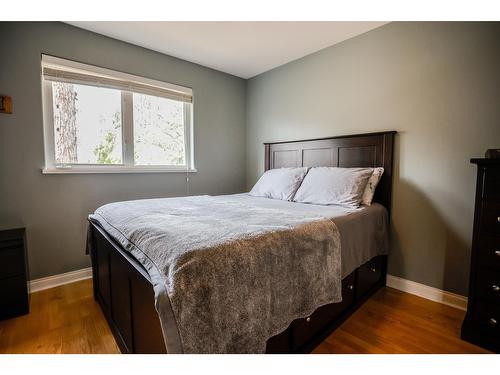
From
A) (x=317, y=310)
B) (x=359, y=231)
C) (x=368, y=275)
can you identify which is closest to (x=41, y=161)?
(x=317, y=310)

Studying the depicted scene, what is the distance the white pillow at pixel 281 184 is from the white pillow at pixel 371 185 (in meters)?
0.61

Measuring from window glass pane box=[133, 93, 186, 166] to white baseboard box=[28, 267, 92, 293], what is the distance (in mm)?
1202

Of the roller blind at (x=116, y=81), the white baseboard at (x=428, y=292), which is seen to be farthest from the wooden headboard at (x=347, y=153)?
the roller blind at (x=116, y=81)

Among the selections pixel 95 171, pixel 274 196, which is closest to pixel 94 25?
pixel 95 171

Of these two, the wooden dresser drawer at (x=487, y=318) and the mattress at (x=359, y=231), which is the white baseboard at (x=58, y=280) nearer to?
the mattress at (x=359, y=231)

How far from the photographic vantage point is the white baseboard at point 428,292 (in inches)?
73.2

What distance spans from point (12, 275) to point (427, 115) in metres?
3.33

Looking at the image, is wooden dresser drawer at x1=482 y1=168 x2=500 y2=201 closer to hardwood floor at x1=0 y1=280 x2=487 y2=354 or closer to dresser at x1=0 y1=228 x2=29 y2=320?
hardwood floor at x1=0 y1=280 x2=487 y2=354

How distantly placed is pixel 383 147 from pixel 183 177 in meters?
2.17

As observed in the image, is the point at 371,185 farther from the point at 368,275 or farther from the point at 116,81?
the point at 116,81

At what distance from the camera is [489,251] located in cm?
140

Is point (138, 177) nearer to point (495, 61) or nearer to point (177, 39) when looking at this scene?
point (177, 39)

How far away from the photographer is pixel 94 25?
216 centimetres

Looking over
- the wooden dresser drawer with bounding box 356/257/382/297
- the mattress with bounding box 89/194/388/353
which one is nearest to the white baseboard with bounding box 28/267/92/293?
the mattress with bounding box 89/194/388/353
